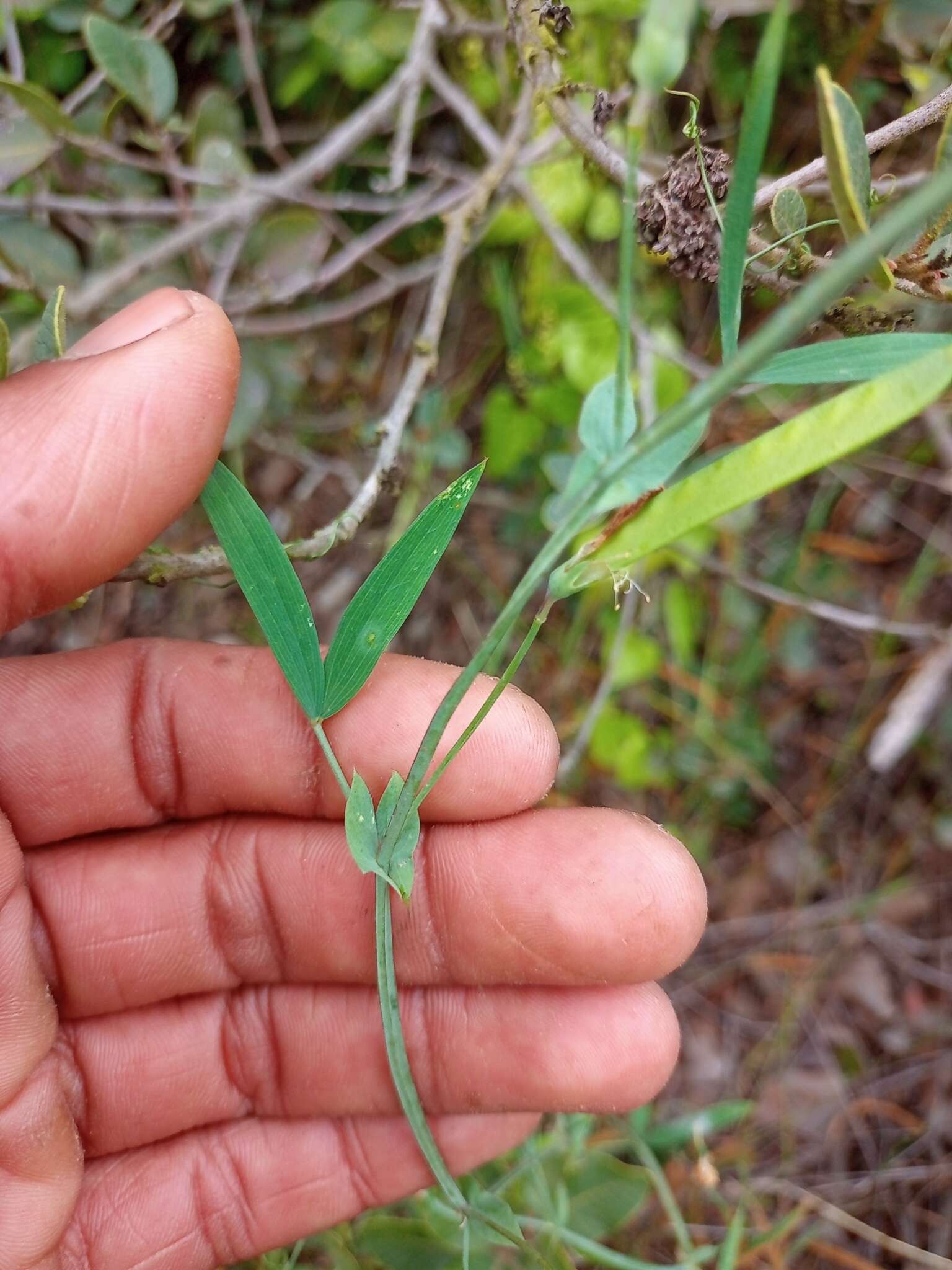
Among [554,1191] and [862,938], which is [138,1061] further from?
[862,938]

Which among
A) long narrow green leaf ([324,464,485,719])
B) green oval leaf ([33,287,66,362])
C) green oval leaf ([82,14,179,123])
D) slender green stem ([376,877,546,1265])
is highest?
green oval leaf ([82,14,179,123])

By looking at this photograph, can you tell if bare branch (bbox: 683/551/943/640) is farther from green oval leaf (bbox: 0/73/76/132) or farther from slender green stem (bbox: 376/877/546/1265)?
green oval leaf (bbox: 0/73/76/132)

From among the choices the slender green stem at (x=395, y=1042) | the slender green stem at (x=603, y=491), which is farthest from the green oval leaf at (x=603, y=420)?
the slender green stem at (x=395, y=1042)

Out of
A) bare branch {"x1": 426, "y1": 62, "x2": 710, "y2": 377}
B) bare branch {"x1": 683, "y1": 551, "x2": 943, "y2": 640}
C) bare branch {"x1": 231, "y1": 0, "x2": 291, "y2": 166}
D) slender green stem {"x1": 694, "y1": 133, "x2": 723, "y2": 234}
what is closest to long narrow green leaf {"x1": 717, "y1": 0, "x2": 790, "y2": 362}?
slender green stem {"x1": 694, "y1": 133, "x2": 723, "y2": 234}

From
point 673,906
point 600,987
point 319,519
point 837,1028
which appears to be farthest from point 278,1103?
point 837,1028

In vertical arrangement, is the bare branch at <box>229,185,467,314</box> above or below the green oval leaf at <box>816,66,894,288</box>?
below

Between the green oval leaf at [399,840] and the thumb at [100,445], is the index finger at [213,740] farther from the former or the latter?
the thumb at [100,445]

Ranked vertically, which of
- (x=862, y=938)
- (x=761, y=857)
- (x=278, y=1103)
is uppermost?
(x=278, y=1103)
